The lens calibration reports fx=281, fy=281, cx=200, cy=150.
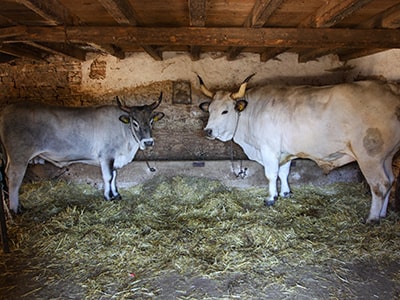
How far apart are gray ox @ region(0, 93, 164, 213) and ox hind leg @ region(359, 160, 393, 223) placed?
357cm

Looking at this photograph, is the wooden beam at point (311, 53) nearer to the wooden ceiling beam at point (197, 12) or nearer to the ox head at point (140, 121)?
the wooden ceiling beam at point (197, 12)

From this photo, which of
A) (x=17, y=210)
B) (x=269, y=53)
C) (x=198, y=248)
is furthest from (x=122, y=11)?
(x=17, y=210)

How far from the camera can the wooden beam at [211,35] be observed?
3.66 meters

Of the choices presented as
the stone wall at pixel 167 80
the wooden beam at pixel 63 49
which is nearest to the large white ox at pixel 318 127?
the stone wall at pixel 167 80

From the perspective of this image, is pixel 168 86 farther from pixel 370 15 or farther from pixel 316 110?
pixel 370 15

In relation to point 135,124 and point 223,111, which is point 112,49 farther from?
point 223,111

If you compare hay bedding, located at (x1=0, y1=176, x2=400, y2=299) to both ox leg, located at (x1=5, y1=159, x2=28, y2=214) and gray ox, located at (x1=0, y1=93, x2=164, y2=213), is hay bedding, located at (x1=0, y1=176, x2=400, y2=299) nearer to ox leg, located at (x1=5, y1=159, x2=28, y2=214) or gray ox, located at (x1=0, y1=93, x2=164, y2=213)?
ox leg, located at (x1=5, y1=159, x2=28, y2=214)

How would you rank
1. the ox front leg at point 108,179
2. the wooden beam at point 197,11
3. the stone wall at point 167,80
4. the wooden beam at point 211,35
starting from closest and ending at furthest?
the wooden beam at point 197,11 < the wooden beam at point 211,35 < the ox front leg at point 108,179 < the stone wall at point 167,80

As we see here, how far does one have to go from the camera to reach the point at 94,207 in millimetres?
5020

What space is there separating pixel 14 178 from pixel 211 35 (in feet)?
12.8

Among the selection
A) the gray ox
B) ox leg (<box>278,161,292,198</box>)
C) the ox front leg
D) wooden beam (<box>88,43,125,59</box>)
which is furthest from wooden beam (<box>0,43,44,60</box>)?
ox leg (<box>278,161,292,198</box>)

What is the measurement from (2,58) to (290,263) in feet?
22.0

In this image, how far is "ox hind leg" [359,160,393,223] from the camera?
160 inches

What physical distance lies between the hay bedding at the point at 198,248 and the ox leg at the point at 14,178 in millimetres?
297
